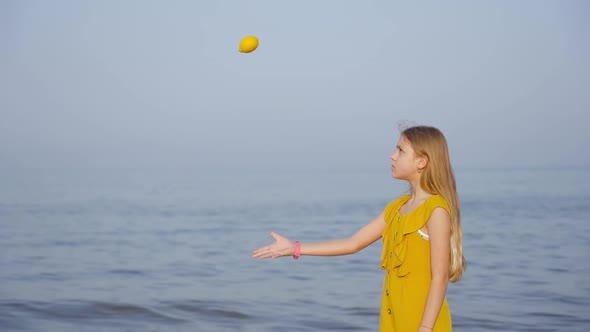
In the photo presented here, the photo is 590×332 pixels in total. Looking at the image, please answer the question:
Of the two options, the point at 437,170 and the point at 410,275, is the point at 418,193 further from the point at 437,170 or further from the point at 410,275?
the point at 410,275

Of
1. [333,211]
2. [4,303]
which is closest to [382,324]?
[4,303]

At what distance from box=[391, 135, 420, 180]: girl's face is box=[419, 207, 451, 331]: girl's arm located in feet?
0.73

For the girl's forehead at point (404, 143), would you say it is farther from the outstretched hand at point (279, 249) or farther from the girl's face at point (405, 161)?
the outstretched hand at point (279, 249)

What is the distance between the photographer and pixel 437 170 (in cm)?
326

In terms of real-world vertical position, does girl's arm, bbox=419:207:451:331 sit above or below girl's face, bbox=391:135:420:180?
below

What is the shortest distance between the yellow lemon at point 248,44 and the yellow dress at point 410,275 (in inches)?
99.0

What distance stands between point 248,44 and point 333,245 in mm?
2300

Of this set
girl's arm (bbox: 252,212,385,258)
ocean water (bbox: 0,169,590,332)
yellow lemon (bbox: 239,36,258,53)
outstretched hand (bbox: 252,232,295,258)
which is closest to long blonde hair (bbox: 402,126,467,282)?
girl's arm (bbox: 252,212,385,258)

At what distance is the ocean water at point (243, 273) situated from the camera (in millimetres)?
7027

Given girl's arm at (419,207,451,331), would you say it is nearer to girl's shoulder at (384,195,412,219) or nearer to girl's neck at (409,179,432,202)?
girl's neck at (409,179,432,202)

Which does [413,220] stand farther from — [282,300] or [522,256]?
[522,256]

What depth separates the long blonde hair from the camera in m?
3.23

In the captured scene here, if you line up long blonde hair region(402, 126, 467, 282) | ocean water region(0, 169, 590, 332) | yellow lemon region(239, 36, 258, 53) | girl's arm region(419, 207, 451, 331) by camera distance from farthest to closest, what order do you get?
ocean water region(0, 169, 590, 332) < yellow lemon region(239, 36, 258, 53) < long blonde hair region(402, 126, 467, 282) < girl's arm region(419, 207, 451, 331)

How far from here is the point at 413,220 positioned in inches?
127
